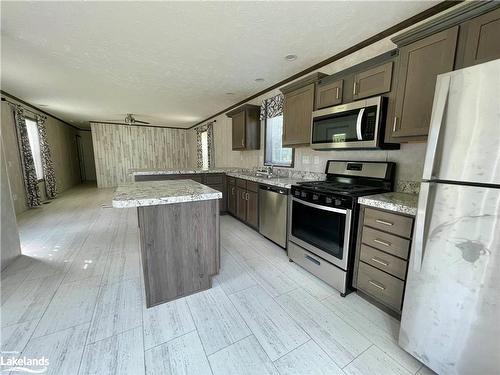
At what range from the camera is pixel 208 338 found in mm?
1446

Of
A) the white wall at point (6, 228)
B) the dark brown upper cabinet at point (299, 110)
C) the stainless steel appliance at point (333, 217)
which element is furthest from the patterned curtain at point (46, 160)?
the stainless steel appliance at point (333, 217)

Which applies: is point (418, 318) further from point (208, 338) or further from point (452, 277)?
point (208, 338)

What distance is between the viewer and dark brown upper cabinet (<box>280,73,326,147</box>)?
98.0 inches

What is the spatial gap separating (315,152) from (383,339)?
209cm

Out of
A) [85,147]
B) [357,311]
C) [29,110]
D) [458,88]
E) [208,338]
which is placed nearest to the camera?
[458,88]

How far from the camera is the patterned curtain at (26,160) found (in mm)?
4508

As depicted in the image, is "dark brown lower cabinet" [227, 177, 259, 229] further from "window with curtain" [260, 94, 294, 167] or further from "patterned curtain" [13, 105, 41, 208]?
"patterned curtain" [13, 105, 41, 208]

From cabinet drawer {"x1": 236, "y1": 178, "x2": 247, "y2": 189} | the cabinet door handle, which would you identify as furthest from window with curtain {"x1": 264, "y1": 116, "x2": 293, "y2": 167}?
the cabinet door handle

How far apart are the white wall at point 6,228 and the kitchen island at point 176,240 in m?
1.82

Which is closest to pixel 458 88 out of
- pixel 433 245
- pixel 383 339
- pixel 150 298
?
pixel 433 245

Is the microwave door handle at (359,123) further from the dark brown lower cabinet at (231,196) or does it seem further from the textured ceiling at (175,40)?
the dark brown lower cabinet at (231,196)

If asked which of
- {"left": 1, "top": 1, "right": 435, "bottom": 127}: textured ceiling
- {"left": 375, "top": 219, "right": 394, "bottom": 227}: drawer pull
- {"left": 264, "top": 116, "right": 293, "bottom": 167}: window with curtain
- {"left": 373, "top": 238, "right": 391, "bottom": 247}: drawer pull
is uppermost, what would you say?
{"left": 1, "top": 1, "right": 435, "bottom": 127}: textured ceiling

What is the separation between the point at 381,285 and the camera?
1.65m

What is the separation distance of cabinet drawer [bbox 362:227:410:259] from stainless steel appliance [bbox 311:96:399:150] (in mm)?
788
